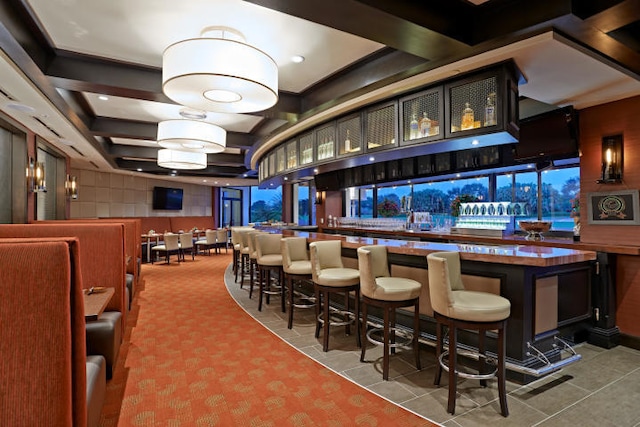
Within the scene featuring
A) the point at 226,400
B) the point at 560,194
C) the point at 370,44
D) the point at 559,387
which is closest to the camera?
the point at 226,400

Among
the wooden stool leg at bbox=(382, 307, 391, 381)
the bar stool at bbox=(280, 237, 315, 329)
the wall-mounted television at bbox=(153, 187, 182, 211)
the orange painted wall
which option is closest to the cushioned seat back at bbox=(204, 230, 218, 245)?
the wall-mounted television at bbox=(153, 187, 182, 211)

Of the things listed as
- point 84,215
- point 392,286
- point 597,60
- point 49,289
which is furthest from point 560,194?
point 84,215

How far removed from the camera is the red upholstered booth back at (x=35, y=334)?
1258 millimetres

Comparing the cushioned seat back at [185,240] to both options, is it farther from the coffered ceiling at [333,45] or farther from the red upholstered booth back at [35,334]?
the red upholstered booth back at [35,334]

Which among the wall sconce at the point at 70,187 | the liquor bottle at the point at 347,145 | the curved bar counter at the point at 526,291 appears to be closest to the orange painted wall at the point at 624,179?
the curved bar counter at the point at 526,291

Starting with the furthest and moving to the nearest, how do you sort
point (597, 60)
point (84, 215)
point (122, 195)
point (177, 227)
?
point (177, 227) < point (122, 195) < point (84, 215) < point (597, 60)

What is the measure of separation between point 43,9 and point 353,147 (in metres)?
3.38

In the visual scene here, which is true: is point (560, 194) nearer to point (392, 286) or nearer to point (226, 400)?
point (392, 286)

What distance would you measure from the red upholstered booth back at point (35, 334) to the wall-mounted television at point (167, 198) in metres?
13.2

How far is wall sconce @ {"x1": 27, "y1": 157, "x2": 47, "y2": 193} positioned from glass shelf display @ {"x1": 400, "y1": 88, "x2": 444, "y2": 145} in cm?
640

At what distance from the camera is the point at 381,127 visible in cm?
415

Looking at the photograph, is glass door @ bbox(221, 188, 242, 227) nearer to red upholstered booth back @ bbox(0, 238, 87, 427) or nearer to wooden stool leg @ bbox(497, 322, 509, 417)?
wooden stool leg @ bbox(497, 322, 509, 417)

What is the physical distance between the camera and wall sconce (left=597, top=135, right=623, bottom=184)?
145 inches

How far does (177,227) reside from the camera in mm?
13289
